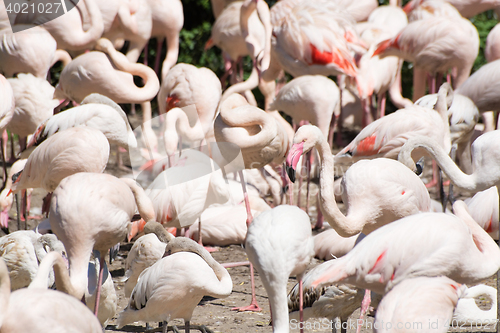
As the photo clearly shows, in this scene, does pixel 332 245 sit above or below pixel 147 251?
below

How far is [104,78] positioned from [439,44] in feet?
10.2

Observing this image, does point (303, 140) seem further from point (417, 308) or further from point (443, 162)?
point (417, 308)

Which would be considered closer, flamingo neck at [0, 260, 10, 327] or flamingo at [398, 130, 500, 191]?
flamingo neck at [0, 260, 10, 327]

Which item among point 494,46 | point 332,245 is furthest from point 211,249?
point 494,46

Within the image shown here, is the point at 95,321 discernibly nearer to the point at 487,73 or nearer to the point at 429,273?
the point at 429,273

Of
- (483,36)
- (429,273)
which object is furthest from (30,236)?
(483,36)

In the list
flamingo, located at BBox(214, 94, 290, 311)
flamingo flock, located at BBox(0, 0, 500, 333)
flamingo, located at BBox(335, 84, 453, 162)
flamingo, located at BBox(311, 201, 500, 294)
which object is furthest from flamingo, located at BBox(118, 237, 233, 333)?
flamingo, located at BBox(335, 84, 453, 162)

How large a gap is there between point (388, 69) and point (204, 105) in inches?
95.2

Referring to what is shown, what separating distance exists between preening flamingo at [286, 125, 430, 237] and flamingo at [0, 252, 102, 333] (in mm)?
1394

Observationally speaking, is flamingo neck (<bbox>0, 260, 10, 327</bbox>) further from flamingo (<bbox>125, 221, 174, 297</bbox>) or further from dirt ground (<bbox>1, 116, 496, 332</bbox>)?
dirt ground (<bbox>1, 116, 496, 332</bbox>)

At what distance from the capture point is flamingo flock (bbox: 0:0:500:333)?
2648mm

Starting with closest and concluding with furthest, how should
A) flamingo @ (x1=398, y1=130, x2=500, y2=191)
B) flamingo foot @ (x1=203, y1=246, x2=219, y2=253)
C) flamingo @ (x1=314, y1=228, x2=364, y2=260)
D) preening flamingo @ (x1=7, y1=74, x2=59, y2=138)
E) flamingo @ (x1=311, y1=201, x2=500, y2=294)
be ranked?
1. flamingo @ (x1=311, y1=201, x2=500, y2=294)
2. flamingo @ (x1=398, y1=130, x2=500, y2=191)
3. flamingo @ (x1=314, y1=228, x2=364, y2=260)
4. flamingo foot @ (x1=203, y1=246, x2=219, y2=253)
5. preening flamingo @ (x1=7, y1=74, x2=59, y2=138)

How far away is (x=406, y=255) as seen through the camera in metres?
2.62

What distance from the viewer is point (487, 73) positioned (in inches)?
209
